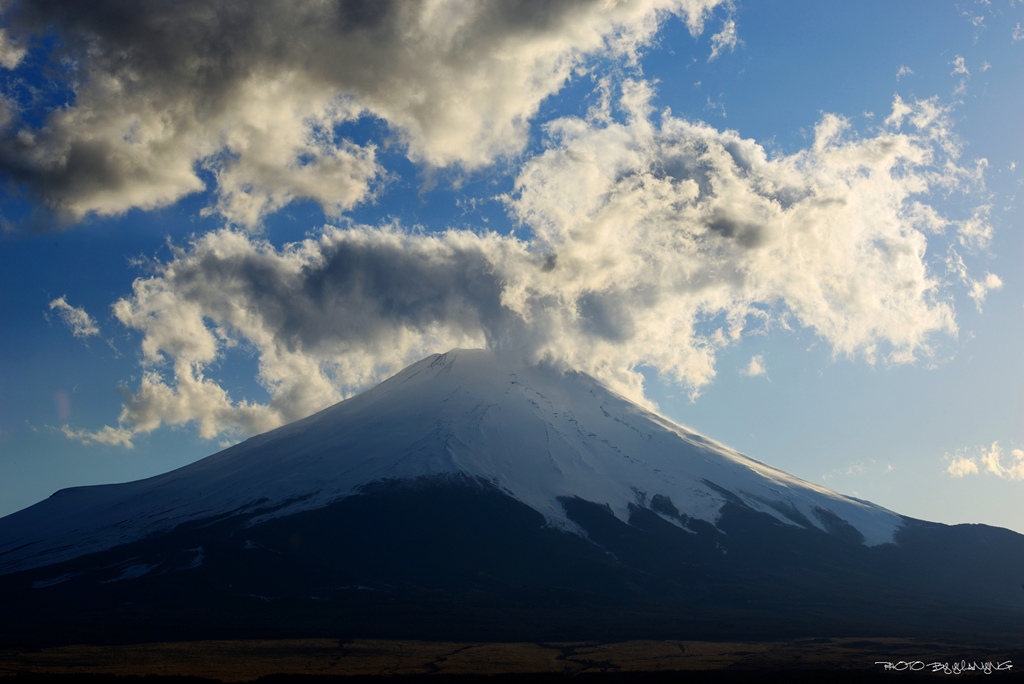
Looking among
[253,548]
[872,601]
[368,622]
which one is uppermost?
[253,548]

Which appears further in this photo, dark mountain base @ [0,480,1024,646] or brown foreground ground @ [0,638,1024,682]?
dark mountain base @ [0,480,1024,646]

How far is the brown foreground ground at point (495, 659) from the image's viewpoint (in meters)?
84.4

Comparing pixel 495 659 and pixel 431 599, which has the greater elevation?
pixel 495 659

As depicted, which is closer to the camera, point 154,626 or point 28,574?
point 154,626

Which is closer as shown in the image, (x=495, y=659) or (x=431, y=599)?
(x=495, y=659)

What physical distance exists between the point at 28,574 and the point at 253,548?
5459 centimetres

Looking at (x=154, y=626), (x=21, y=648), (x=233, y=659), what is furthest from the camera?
(x=154, y=626)

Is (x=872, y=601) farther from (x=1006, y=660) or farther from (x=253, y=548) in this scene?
(x=253, y=548)

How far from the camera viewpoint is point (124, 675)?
80875 mm

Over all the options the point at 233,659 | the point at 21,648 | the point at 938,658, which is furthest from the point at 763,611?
the point at 21,648

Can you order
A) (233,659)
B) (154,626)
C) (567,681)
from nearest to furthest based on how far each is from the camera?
(567,681)
(233,659)
(154,626)

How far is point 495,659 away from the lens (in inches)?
3809

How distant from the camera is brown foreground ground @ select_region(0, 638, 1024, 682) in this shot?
84438 millimetres

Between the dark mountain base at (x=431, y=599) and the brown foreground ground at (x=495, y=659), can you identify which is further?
the dark mountain base at (x=431, y=599)
